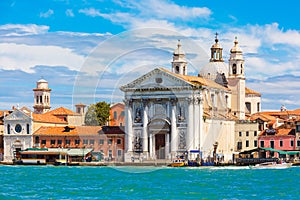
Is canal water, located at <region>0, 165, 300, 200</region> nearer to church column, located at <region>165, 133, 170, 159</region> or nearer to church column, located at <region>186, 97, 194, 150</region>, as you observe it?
church column, located at <region>186, 97, 194, 150</region>

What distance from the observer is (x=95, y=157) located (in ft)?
275

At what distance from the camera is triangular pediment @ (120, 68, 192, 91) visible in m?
79.9

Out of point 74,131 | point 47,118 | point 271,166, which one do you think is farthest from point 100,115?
point 271,166

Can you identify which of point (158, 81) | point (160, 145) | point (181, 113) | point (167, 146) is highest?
point (158, 81)

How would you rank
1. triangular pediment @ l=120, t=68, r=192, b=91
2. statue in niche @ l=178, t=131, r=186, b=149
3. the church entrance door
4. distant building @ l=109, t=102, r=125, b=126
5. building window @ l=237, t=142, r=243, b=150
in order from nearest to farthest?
triangular pediment @ l=120, t=68, r=192, b=91 < statue in niche @ l=178, t=131, r=186, b=149 < the church entrance door < building window @ l=237, t=142, r=243, b=150 < distant building @ l=109, t=102, r=125, b=126

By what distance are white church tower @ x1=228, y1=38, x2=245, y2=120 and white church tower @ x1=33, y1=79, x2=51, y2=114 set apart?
32326mm

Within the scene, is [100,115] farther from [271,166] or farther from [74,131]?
[271,166]

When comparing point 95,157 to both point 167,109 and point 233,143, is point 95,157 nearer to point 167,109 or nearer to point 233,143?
point 167,109

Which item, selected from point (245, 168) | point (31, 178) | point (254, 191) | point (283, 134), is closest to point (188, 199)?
point (254, 191)

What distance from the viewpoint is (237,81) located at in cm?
9338

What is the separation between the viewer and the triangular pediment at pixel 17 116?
3467 inches

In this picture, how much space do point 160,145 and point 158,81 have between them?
6.38m

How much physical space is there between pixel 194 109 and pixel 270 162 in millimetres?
9380

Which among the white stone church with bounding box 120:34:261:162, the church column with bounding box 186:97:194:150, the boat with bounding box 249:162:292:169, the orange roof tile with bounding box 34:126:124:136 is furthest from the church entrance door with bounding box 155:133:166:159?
the boat with bounding box 249:162:292:169
